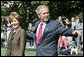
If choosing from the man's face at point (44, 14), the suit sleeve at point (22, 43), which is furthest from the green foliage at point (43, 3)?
the man's face at point (44, 14)

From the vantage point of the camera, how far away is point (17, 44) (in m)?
6.56

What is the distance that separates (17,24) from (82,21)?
947 cm

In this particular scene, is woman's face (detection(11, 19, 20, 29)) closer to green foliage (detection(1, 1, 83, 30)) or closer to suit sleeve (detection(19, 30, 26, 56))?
suit sleeve (detection(19, 30, 26, 56))

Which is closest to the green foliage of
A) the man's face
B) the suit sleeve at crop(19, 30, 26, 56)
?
the suit sleeve at crop(19, 30, 26, 56)

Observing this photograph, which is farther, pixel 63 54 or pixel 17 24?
pixel 63 54

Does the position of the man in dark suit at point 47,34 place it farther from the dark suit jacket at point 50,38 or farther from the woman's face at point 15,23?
the woman's face at point 15,23

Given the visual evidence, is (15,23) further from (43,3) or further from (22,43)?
A: (43,3)

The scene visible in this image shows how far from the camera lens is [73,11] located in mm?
16484

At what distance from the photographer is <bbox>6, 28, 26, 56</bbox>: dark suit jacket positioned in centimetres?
650

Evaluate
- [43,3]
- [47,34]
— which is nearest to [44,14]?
[47,34]

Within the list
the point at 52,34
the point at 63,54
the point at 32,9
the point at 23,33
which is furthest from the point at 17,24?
the point at 32,9

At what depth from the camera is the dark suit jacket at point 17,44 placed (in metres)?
6.50

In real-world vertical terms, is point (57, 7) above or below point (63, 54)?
above

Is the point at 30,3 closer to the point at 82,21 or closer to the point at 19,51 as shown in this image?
the point at 82,21
